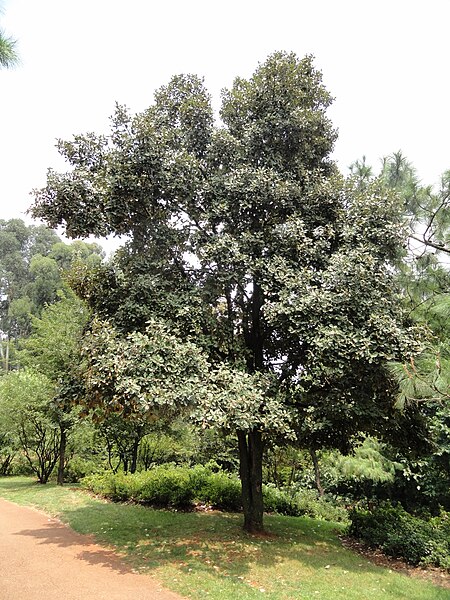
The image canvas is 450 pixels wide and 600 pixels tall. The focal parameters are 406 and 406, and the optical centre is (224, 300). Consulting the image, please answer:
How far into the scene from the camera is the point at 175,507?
31.1 feet

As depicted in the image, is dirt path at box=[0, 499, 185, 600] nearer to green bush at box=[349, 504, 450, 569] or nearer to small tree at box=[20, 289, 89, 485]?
small tree at box=[20, 289, 89, 485]

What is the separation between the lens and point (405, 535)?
22.9 ft

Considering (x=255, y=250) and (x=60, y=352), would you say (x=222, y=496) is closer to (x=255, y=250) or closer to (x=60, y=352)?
(x=255, y=250)

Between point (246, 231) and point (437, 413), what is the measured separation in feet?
17.8

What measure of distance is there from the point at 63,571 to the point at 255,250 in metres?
5.55

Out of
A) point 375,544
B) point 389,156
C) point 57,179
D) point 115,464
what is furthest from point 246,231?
point 115,464

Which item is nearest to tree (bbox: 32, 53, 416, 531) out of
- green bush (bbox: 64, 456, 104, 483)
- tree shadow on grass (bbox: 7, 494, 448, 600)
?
tree shadow on grass (bbox: 7, 494, 448, 600)

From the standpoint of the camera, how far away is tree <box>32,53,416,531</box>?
20.0 ft

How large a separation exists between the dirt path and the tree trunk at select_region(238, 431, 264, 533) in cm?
256

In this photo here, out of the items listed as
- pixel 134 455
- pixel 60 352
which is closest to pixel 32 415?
pixel 60 352

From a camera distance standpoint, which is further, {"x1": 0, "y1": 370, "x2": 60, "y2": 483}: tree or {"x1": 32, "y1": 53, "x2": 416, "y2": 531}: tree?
{"x1": 0, "y1": 370, "x2": 60, "y2": 483}: tree

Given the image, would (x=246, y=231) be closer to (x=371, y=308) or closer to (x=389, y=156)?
(x=371, y=308)

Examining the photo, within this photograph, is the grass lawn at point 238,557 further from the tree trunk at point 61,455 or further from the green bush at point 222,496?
the tree trunk at point 61,455

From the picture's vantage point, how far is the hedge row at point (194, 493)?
9594 millimetres
